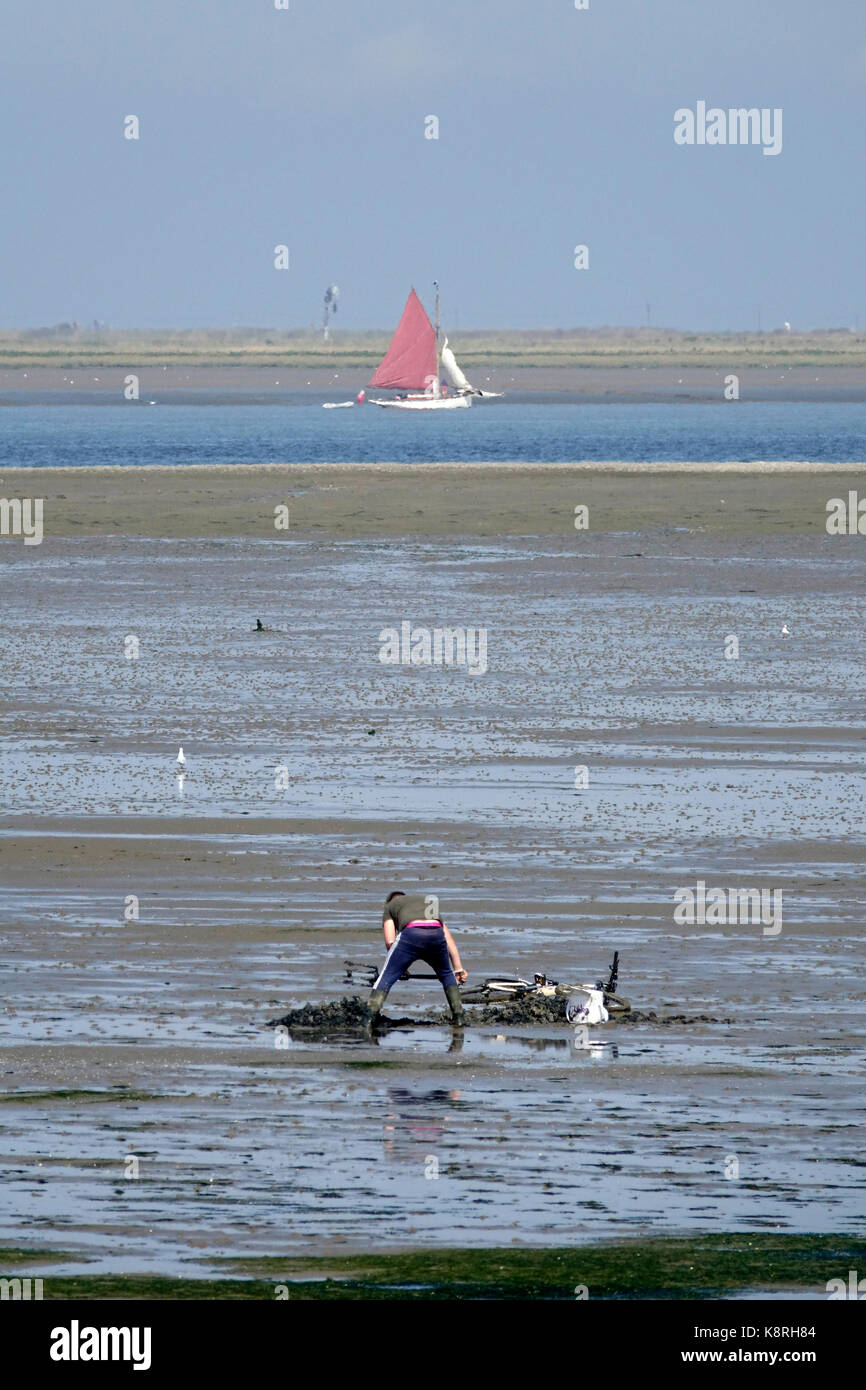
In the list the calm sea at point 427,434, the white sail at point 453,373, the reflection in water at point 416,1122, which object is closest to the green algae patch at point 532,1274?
the reflection in water at point 416,1122

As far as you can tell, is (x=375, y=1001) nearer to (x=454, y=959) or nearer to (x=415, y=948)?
(x=415, y=948)

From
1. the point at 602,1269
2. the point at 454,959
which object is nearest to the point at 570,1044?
the point at 454,959

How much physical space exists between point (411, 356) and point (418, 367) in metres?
1.72

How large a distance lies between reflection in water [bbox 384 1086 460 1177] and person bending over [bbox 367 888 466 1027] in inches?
53.2

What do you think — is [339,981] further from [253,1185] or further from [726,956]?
[253,1185]

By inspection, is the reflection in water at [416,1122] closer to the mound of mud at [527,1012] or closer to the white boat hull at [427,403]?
the mound of mud at [527,1012]

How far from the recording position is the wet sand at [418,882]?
12102 mm

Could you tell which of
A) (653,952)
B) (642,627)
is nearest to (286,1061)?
(653,952)

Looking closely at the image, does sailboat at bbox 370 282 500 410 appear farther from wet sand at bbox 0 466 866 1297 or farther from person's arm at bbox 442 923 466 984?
person's arm at bbox 442 923 466 984

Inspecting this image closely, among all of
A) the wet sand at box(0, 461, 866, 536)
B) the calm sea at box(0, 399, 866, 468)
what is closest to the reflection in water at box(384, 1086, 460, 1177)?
the wet sand at box(0, 461, 866, 536)

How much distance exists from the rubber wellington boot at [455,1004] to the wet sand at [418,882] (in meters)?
0.29

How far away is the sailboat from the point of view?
5108 inches

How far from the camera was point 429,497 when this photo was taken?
59.1 metres

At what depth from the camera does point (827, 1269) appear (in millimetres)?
10586
